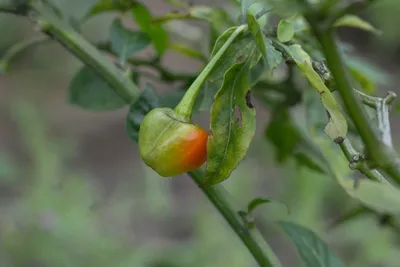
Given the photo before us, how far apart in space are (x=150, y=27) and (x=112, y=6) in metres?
0.05

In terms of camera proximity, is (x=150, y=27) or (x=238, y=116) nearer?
(x=238, y=116)

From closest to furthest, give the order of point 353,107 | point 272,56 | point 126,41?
1. point 353,107
2. point 272,56
3. point 126,41

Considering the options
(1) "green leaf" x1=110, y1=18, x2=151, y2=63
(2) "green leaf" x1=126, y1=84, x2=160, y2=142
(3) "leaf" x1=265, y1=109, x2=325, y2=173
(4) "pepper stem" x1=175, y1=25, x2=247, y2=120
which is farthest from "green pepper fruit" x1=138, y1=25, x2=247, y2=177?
(3) "leaf" x1=265, y1=109, x2=325, y2=173

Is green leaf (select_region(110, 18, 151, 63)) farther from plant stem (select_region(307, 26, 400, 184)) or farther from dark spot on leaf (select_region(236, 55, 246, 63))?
plant stem (select_region(307, 26, 400, 184))

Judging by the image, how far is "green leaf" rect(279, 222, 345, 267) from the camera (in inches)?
22.7

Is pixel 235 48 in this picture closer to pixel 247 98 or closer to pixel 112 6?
pixel 247 98

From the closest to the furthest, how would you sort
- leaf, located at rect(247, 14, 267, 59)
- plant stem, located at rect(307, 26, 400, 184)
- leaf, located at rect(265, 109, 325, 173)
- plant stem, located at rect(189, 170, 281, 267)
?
plant stem, located at rect(307, 26, 400, 184) → leaf, located at rect(247, 14, 267, 59) → plant stem, located at rect(189, 170, 281, 267) → leaf, located at rect(265, 109, 325, 173)

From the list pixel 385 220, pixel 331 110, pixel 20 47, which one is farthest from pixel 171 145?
pixel 20 47

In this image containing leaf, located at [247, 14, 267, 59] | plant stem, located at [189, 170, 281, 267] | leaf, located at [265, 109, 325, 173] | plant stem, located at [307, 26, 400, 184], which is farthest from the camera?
leaf, located at [265, 109, 325, 173]

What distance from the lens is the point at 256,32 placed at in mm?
442

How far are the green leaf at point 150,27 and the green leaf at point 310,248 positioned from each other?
27cm

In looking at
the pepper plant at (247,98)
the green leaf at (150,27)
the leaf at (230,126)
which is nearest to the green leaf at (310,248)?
the pepper plant at (247,98)

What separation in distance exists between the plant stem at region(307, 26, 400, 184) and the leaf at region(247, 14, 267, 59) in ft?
0.31

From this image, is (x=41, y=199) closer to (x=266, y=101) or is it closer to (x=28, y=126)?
(x=28, y=126)
